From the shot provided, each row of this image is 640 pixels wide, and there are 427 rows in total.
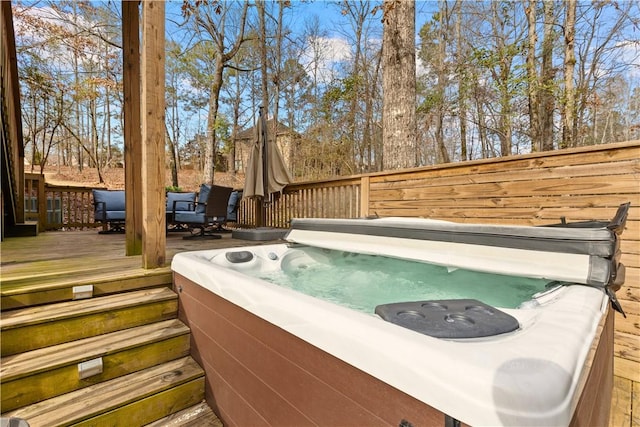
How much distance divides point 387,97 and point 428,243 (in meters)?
2.70

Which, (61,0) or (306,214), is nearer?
(306,214)

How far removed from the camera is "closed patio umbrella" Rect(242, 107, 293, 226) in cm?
488

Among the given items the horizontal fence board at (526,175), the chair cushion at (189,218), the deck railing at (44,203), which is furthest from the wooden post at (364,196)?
the deck railing at (44,203)

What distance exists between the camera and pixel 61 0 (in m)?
8.50

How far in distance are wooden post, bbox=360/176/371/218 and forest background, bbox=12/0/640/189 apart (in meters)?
2.00

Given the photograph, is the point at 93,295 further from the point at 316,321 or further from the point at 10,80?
the point at 10,80

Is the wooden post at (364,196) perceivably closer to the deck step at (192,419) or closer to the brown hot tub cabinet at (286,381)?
the brown hot tub cabinet at (286,381)

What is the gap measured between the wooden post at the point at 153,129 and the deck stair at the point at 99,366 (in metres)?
0.41

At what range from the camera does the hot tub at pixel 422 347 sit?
60 centimetres

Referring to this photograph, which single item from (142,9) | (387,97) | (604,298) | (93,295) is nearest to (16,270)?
(93,295)

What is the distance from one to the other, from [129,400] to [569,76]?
8.79 meters

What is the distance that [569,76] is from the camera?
6.41 meters

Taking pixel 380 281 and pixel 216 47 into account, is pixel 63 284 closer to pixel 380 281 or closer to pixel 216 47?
pixel 380 281

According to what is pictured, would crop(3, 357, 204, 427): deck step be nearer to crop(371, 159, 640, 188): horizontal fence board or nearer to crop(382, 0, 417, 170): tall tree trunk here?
crop(371, 159, 640, 188): horizontal fence board
